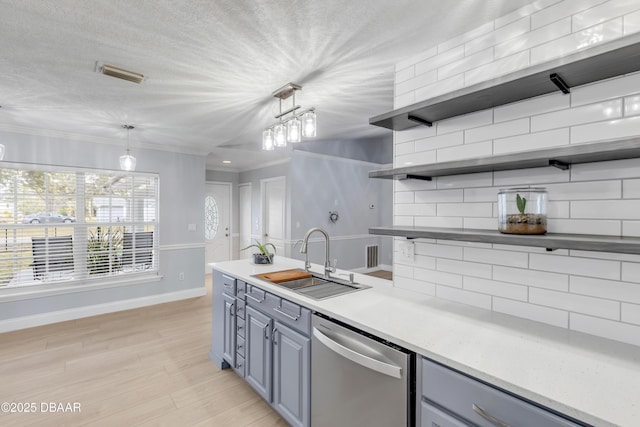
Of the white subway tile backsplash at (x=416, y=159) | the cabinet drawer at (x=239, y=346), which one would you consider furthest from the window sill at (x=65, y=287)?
the white subway tile backsplash at (x=416, y=159)

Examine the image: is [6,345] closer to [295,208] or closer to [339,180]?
[295,208]

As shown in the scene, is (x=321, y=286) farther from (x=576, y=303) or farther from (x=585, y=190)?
(x=585, y=190)

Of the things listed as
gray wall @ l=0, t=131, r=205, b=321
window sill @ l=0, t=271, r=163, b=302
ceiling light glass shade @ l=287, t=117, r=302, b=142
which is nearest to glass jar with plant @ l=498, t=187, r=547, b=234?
ceiling light glass shade @ l=287, t=117, r=302, b=142

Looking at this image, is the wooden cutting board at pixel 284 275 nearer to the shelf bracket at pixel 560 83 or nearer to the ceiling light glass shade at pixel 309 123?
the ceiling light glass shade at pixel 309 123

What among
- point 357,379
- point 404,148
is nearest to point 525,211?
point 404,148

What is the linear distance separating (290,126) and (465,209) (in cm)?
138

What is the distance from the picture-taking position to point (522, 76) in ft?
4.32

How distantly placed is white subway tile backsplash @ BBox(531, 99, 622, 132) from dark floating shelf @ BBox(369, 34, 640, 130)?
10 centimetres

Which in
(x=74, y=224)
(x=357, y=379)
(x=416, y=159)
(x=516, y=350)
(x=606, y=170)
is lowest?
(x=357, y=379)

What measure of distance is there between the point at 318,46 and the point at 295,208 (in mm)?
3891

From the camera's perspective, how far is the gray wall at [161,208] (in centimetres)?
364

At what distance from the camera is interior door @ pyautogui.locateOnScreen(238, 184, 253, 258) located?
6613 mm

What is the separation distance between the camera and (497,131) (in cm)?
165

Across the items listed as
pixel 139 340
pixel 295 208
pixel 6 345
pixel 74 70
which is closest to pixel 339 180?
pixel 295 208
